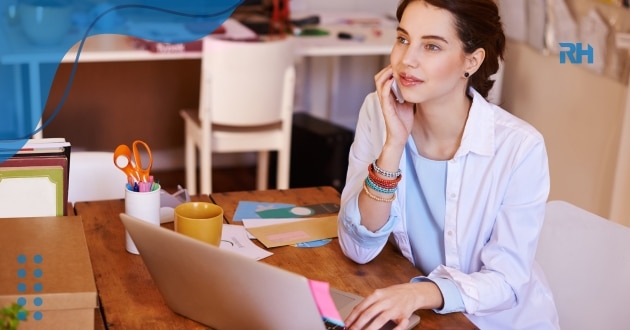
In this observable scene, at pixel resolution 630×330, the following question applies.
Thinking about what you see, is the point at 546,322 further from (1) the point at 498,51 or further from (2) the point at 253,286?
(2) the point at 253,286

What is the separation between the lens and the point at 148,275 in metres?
1.44

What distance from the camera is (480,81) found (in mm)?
1652

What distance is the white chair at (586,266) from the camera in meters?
1.58

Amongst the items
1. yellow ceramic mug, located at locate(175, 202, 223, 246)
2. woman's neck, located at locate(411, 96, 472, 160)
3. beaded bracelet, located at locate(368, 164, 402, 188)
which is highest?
woman's neck, located at locate(411, 96, 472, 160)

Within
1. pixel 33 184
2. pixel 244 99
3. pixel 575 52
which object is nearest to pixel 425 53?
pixel 33 184

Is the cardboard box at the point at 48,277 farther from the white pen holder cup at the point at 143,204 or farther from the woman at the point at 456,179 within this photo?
the woman at the point at 456,179

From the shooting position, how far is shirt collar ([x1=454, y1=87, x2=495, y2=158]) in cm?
156

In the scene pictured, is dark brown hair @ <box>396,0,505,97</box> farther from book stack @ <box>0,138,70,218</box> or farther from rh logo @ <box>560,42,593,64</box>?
rh logo @ <box>560,42,593,64</box>

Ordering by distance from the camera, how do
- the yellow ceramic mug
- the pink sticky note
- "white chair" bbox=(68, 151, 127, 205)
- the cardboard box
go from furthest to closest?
"white chair" bbox=(68, 151, 127, 205)
the yellow ceramic mug
the cardboard box
the pink sticky note

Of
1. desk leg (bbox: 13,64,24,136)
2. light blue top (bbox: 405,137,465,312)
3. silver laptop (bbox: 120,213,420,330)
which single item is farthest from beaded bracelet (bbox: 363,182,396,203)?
desk leg (bbox: 13,64,24,136)

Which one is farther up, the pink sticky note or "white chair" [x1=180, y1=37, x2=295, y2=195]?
the pink sticky note

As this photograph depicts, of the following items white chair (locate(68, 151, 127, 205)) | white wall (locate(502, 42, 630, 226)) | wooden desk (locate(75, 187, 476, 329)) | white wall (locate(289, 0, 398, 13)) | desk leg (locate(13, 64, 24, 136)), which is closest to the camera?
wooden desk (locate(75, 187, 476, 329))

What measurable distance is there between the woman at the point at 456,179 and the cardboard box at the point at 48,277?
0.49 metres

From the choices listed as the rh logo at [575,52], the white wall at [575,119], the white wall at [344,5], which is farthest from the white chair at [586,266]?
the white wall at [344,5]
